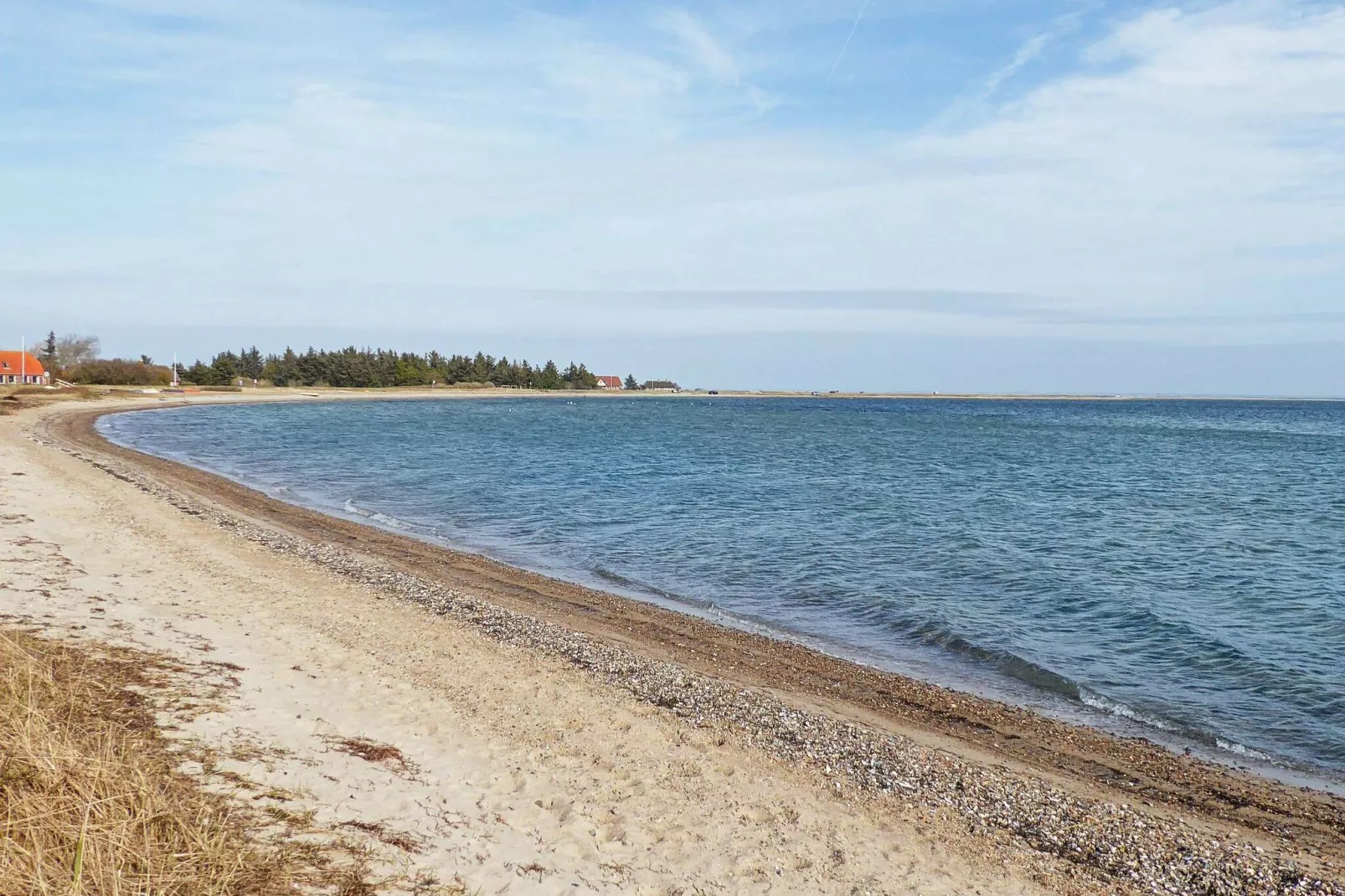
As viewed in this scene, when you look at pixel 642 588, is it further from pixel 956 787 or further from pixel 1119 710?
pixel 956 787

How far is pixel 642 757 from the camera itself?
30.3 feet

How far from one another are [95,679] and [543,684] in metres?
4.98

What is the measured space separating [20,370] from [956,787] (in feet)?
414

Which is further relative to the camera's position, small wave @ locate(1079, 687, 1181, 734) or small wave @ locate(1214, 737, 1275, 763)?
small wave @ locate(1079, 687, 1181, 734)

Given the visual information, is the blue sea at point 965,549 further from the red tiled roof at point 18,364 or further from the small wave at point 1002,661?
the red tiled roof at point 18,364

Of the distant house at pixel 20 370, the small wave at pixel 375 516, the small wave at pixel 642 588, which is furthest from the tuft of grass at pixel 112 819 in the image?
the distant house at pixel 20 370

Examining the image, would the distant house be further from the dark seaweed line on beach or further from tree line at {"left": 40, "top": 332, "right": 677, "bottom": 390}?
the dark seaweed line on beach

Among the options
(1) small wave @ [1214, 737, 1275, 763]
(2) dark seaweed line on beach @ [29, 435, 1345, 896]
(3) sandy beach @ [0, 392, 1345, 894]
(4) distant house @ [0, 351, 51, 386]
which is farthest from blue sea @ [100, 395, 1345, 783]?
(4) distant house @ [0, 351, 51, 386]

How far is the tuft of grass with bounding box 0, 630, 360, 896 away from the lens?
14.9 feet

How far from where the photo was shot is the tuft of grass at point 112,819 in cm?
453

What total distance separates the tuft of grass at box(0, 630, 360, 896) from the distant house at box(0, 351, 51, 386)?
118596mm

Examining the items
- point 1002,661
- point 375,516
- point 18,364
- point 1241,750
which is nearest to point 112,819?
point 1241,750

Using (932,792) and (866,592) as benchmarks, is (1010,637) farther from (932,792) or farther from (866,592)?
(932,792)

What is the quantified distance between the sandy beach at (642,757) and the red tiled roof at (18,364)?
11046 cm
